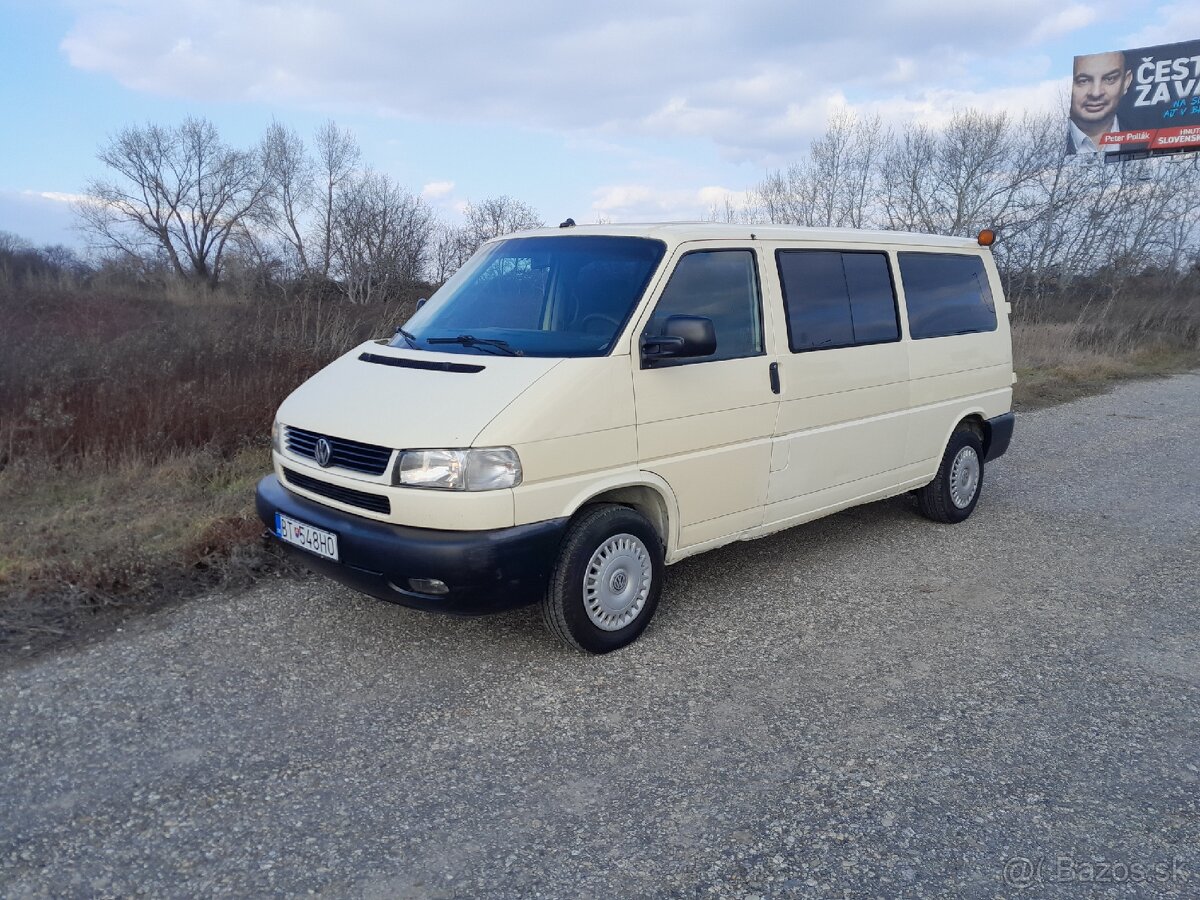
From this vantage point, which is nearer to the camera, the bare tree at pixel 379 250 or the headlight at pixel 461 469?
the headlight at pixel 461 469

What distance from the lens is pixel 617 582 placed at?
4305 millimetres

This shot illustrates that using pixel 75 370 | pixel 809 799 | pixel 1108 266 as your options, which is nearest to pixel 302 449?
pixel 809 799

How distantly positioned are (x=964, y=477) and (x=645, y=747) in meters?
4.30

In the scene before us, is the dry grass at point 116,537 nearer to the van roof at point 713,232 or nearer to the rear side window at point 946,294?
the van roof at point 713,232

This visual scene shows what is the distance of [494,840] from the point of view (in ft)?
9.61

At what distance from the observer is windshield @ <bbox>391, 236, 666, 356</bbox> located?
434 cm

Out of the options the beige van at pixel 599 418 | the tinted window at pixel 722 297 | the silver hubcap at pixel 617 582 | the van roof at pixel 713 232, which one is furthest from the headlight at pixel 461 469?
the van roof at pixel 713 232

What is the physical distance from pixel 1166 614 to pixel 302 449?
15.8 ft

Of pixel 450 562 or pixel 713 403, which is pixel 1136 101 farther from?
pixel 450 562

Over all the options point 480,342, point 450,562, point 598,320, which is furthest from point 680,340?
point 450,562

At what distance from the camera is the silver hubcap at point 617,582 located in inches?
165

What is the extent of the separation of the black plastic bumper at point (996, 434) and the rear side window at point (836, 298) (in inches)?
65.7

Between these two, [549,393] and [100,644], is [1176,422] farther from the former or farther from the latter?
[100,644]

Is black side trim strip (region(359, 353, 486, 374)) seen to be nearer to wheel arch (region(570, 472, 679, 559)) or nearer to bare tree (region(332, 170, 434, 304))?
wheel arch (region(570, 472, 679, 559))
